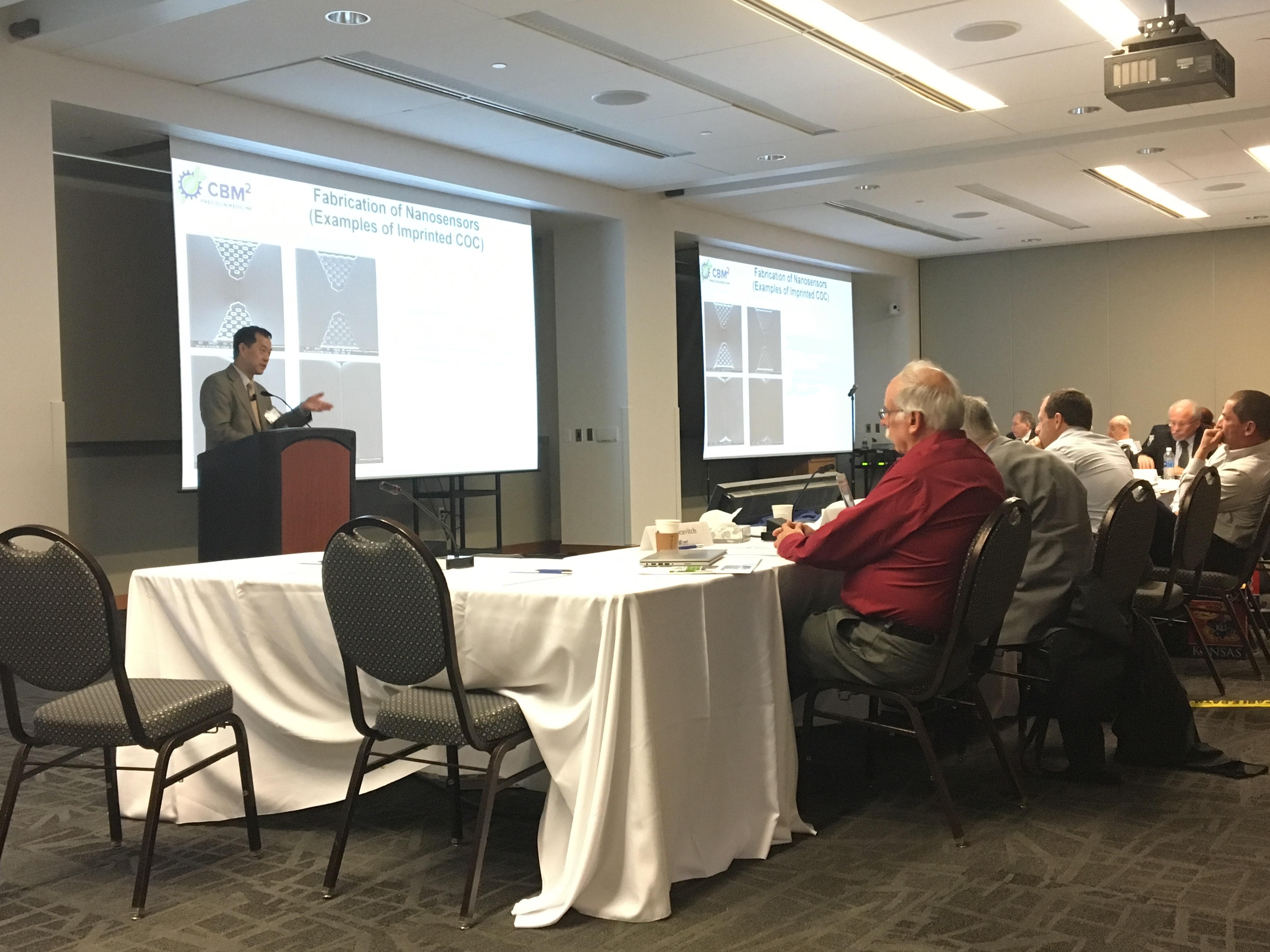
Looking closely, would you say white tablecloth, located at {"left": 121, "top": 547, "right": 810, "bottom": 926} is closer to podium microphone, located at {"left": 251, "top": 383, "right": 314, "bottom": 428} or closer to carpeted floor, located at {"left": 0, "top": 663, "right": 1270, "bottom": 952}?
carpeted floor, located at {"left": 0, "top": 663, "right": 1270, "bottom": 952}

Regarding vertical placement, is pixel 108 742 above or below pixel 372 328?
below

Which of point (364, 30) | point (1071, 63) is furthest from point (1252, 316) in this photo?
point (364, 30)

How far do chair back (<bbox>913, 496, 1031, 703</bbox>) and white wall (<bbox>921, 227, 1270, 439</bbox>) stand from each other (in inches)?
388

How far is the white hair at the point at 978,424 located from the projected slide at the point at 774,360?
6.55 meters

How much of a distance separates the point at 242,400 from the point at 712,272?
5.53m

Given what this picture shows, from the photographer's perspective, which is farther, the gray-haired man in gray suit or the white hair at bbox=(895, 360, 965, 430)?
the gray-haired man in gray suit

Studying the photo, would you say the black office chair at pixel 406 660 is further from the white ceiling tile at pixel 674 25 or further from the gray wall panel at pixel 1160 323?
the gray wall panel at pixel 1160 323

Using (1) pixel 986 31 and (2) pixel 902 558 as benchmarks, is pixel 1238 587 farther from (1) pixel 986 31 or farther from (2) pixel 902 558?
(1) pixel 986 31

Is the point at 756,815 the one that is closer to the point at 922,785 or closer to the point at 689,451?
the point at 922,785

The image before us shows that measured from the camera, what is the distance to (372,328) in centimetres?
734

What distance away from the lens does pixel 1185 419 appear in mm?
6898

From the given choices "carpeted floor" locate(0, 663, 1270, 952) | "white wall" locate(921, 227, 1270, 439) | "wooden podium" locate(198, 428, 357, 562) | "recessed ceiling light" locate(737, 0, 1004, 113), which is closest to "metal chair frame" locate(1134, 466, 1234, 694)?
"carpeted floor" locate(0, 663, 1270, 952)

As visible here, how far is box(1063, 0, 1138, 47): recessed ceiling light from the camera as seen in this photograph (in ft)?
17.7

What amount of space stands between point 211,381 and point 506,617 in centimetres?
355
